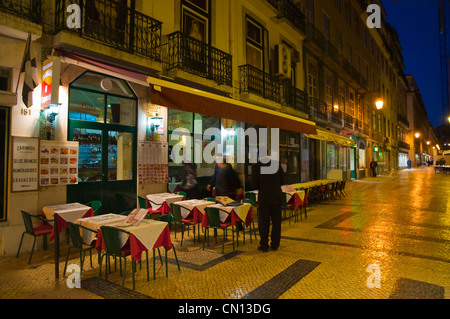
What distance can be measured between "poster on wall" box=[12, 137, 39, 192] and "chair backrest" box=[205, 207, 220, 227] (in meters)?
3.47

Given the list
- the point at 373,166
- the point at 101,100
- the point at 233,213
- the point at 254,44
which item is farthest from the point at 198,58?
the point at 373,166

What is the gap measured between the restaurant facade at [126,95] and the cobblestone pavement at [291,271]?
73.5 inches

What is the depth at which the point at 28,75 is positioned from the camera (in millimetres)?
5336

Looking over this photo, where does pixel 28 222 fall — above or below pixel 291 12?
below

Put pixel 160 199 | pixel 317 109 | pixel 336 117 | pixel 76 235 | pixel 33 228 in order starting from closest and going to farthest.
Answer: pixel 76 235 → pixel 33 228 → pixel 160 199 → pixel 317 109 → pixel 336 117

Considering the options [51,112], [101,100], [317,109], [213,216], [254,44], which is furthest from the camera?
[317,109]

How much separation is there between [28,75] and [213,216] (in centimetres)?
424

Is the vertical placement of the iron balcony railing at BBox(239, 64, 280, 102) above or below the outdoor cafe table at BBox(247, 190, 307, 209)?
above

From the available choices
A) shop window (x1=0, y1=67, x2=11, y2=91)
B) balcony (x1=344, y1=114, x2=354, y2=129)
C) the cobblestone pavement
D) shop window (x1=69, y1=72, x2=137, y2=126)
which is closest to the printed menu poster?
the cobblestone pavement

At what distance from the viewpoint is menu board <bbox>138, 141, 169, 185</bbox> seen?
802 centimetres

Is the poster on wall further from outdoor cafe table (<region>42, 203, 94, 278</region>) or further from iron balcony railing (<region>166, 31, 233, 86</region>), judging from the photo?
iron balcony railing (<region>166, 31, 233, 86</region>)

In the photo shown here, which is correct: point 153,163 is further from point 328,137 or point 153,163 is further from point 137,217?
point 328,137

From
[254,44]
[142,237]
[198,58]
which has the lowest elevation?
[142,237]

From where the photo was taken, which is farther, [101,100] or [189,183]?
[189,183]
